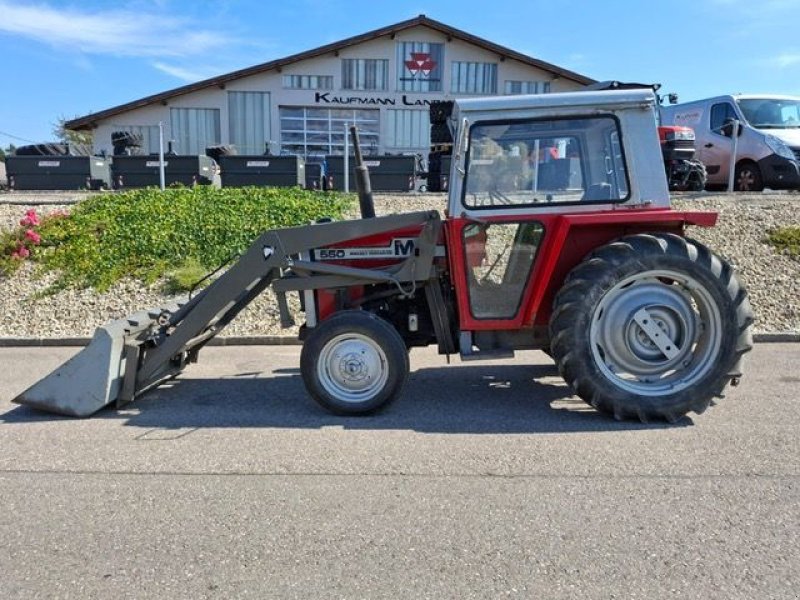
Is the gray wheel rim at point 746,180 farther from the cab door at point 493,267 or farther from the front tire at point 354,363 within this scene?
the front tire at point 354,363

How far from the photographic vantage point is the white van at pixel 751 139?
1266cm

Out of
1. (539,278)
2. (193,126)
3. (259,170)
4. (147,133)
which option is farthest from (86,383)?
(147,133)

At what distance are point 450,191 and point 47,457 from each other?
3.32 meters

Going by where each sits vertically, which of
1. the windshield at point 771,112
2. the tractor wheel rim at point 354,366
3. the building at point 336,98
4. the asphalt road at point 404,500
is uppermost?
the building at point 336,98

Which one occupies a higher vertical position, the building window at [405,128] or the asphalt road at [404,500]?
the building window at [405,128]

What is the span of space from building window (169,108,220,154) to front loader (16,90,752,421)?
24078mm

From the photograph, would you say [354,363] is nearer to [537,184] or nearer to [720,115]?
[537,184]

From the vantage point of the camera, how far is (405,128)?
2766 centimetres

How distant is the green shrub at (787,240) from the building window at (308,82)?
21025 millimetres

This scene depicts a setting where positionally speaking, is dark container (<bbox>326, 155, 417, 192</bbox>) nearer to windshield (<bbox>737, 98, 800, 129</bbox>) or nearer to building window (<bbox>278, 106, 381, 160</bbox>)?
windshield (<bbox>737, 98, 800, 129</bbox>)

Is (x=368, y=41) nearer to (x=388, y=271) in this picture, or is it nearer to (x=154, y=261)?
(x=154, y=261)

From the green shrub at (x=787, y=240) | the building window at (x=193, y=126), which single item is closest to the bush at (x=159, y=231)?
the green shrub at (x=787, y=240)

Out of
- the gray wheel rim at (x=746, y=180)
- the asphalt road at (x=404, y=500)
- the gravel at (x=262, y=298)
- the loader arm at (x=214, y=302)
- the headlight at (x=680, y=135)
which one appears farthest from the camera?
the gray wheel rim at (x=746, y=180)

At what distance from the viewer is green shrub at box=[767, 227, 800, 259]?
30.6 feet
